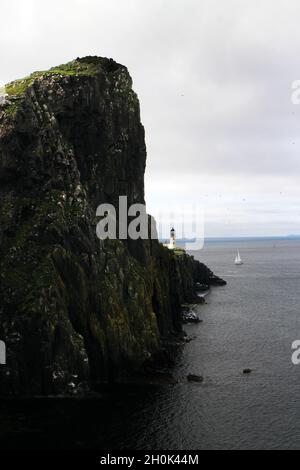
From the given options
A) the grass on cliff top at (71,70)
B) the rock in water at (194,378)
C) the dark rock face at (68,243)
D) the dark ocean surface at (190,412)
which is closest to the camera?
the dark ocean surface at (190,412)

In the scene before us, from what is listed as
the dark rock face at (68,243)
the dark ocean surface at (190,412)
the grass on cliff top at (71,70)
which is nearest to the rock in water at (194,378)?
the dark ocean surface at (190,412)

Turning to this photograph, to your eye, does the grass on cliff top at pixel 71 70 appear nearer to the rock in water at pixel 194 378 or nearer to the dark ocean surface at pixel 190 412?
the dark ocean surface at pixel 190 412

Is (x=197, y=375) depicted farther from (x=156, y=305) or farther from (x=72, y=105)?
(x=72, y=105)

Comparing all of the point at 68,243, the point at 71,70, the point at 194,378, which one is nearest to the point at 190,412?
the point at 194,378

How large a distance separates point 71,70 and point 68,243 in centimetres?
3447

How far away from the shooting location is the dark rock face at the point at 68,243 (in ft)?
220

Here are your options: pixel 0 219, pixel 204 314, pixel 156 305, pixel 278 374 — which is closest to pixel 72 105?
pixel 0 219

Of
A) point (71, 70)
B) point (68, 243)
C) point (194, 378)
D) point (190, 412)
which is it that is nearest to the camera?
point (190, 412)

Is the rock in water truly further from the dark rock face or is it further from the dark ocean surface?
the dark rock face

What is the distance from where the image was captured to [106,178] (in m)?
87.4

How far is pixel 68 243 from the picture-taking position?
74062 millimetres

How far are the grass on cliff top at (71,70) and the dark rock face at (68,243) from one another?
0.25 meters

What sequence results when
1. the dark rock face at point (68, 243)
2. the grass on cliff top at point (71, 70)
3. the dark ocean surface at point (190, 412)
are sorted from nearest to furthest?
the dark ocean surface at point (190, 412), the dark rock face at point (68, 243), the grass on cliff top at point (71, 70)

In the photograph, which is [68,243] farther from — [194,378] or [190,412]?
[190,412]
